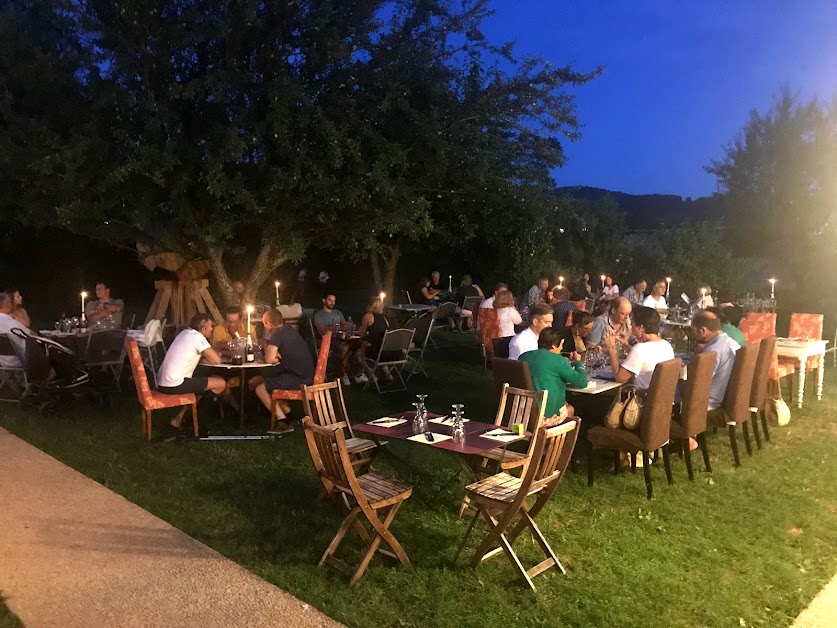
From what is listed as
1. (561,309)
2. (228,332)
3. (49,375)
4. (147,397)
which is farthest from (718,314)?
(49,375)

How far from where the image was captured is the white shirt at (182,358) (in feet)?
22.5

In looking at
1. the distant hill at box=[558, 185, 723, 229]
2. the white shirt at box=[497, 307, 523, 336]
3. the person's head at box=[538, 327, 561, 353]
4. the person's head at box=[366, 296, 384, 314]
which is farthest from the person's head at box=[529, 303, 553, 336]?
the distant hill at box=[558, 185, 723, 229]

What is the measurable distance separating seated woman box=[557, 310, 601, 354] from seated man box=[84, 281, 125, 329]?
20.9ft

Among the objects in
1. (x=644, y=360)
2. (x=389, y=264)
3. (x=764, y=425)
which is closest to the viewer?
(x=644, y=360)

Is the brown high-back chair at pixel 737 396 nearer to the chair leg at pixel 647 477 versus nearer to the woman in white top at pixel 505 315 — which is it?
the chair leg at pixel 647 477

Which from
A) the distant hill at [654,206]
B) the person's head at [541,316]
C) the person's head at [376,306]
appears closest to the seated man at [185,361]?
the person's head at [376,306]

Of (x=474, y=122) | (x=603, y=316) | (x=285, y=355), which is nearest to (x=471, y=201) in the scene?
(x=474, y=122)

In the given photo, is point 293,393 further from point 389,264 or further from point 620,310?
point 389,264

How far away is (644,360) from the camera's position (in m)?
5.84

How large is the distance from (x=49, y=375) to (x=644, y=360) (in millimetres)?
6644

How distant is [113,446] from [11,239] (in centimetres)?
1664

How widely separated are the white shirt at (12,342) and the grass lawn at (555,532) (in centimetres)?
132

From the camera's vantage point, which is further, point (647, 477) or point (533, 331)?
point (533, 331)

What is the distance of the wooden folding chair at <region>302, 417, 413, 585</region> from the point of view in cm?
385
